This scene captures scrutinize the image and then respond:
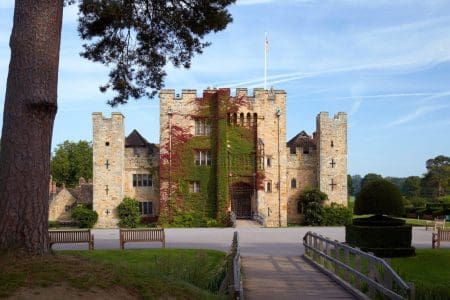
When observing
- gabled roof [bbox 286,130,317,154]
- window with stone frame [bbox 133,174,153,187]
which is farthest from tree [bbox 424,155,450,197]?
window with stone frame [bbox 133,174,153,187]

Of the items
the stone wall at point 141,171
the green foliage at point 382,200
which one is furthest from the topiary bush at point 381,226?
the stone wall at point 141,171

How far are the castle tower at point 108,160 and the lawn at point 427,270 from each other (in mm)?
28756

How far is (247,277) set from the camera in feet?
44.8

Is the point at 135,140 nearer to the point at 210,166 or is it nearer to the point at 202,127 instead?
the point at 202,127

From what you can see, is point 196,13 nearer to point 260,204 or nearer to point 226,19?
point 226,19

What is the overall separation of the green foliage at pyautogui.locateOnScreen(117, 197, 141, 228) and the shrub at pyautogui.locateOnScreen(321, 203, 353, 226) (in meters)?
15.4

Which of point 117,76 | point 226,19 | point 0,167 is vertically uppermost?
point 226,19

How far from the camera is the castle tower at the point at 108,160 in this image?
45156mm

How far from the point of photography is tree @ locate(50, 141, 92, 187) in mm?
83000

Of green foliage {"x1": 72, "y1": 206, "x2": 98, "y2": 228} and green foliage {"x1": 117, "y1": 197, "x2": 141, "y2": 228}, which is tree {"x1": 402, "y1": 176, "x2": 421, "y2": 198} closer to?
green foliage {"x1": 117, "y1": 197, "x2": 141, "y2": 228}

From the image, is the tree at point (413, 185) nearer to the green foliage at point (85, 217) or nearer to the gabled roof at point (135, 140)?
the gabled roof at point (135, 140)

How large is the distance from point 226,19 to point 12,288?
7.76m

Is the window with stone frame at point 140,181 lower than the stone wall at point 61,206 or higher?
higher

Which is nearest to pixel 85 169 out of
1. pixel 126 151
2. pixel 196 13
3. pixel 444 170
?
pixel 126 151
